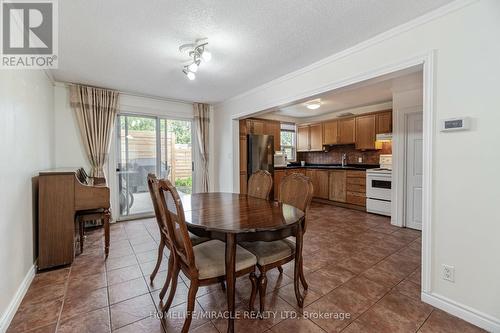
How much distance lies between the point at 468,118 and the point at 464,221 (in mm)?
769

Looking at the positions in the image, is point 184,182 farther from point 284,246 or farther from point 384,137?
point 384,137

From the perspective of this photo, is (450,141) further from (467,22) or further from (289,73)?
(289,73)

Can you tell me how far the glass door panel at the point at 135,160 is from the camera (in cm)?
418

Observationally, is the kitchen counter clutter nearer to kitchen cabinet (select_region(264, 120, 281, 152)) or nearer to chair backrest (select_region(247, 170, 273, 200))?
kitchen cabinet (select_region(264, 120, 281, 152))

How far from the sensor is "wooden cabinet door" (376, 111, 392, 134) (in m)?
4.58

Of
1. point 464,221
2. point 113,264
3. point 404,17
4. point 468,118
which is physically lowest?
point 113,264

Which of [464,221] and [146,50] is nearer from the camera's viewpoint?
[464,221]

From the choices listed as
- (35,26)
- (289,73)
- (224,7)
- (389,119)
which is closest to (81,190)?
(35,26)

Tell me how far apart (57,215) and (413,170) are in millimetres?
5022

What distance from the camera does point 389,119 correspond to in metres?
4.58

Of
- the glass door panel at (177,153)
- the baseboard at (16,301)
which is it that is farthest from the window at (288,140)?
the baseboard at (16,301)

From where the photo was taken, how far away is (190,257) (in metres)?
1.37

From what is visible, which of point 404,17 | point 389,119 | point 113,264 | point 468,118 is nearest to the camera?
point 468,118

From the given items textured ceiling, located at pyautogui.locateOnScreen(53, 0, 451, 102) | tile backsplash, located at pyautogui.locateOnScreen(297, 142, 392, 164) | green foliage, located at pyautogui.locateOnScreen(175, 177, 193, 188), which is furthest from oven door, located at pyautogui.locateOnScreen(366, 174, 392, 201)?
green foliage, located at pyautogui.locateOnScreen(175, 177, 193, 188)
